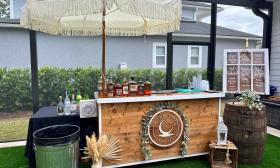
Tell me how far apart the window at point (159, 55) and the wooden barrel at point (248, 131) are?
76.0 inches

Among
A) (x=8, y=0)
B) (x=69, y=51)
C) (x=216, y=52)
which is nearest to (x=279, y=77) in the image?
(x=216, y=52)

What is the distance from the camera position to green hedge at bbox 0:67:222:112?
391 cm

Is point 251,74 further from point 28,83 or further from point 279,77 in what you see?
point 28,83

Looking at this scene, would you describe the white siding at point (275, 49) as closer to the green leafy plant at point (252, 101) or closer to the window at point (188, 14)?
the window at point (188, 14)

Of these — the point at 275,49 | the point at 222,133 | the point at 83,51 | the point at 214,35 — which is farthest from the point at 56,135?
the point at 275,49

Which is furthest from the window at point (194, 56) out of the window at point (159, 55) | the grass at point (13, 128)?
the grass at point (13, 128)

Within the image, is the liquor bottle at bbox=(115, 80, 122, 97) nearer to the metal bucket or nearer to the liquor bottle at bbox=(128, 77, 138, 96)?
the liquor bottle at bbox=(128, 77, 138, 96)

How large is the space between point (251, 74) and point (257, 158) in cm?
156

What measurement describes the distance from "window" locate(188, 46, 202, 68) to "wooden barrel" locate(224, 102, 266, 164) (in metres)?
1.78

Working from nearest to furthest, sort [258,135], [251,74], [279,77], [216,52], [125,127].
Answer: [125,127]
[258,135]
[251,74]
[216,52]
[279,77]

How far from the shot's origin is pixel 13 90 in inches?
156

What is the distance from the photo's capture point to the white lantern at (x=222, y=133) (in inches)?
111

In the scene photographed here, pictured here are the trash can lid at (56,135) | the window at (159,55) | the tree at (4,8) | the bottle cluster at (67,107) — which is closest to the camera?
the trash can lid at (56,135)

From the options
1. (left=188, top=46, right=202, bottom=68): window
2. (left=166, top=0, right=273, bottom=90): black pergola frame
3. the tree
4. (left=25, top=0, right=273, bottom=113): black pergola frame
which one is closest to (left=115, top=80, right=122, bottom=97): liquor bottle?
Answer: (left=25, top=0, right=273, bottom=113): black pergola frame
